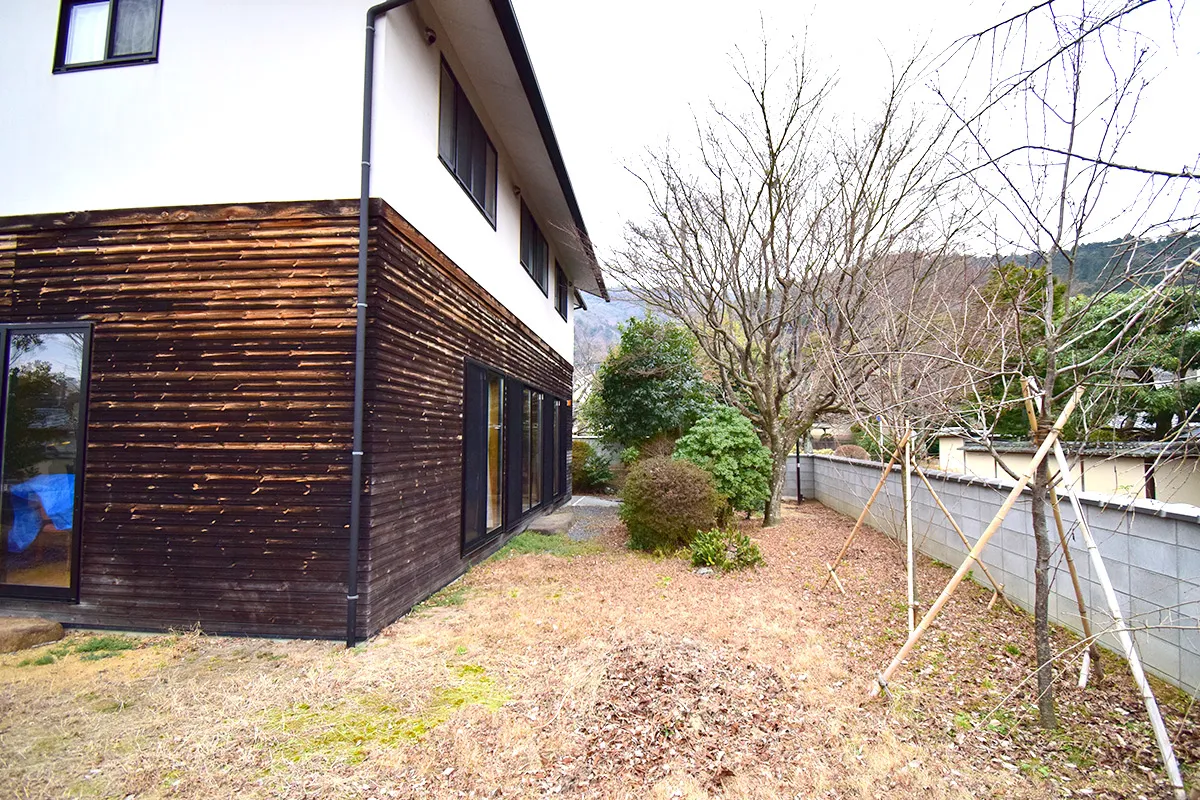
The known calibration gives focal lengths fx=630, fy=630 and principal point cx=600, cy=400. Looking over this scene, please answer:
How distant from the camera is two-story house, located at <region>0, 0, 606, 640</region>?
4.32 m

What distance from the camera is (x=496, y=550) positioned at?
298 inches

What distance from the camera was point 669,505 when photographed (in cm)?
757

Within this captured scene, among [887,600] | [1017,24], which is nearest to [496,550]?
[887,600]

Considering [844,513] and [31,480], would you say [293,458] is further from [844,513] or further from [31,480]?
[844,513]

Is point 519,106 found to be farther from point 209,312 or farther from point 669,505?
point 669,505

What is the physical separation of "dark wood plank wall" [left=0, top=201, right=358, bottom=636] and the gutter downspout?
0.09 meters

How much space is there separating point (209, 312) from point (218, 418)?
2.49 feet

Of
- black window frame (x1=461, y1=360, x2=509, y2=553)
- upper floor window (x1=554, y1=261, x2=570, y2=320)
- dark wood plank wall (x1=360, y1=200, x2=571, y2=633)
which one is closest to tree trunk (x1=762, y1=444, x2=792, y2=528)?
black window frame (x1=461, y1=360, x2=509, y2=553)

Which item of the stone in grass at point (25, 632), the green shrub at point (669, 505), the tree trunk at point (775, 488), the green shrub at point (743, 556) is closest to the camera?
the stone in grass at point (25, 632)

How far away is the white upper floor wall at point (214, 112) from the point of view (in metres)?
4.49

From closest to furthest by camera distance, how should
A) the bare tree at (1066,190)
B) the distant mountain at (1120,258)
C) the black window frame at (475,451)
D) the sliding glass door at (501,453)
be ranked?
the distant mountain at (1120,258) → the bare tree at (1066,190) → the black window frame at (475,451) → the sliding glass door at (501,453)

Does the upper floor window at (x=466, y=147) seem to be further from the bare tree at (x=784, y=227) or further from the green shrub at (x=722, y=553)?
the green shrub at (x=722, y=553)

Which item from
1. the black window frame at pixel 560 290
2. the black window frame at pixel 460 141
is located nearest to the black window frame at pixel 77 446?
the black window frame at pixel 460 141

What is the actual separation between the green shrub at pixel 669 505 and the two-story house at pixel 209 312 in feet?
11.2
